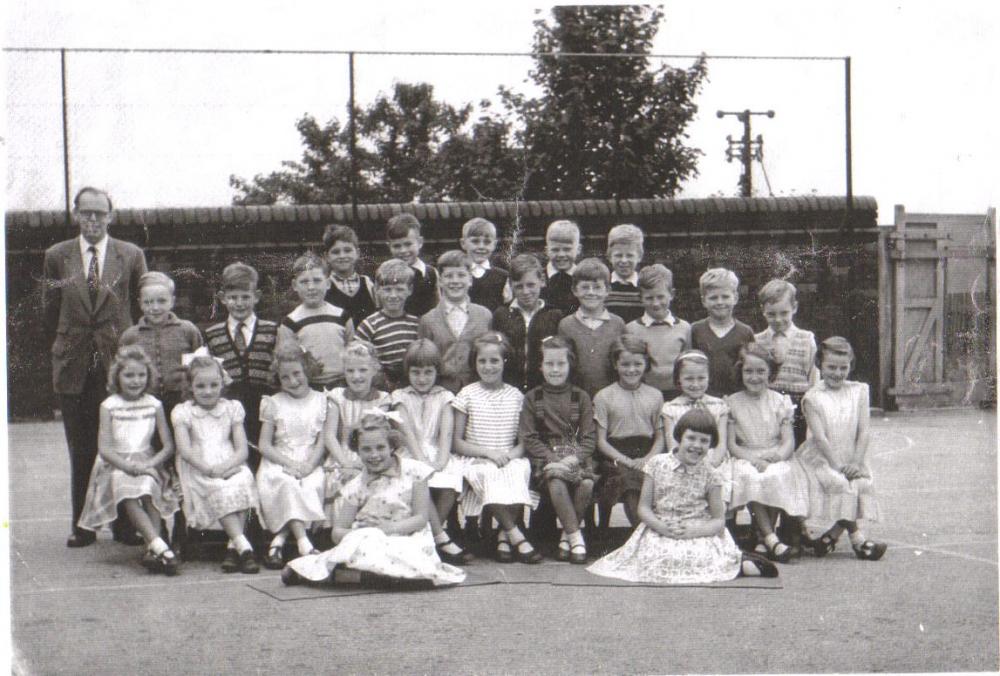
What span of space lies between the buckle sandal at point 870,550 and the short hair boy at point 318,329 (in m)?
2.45

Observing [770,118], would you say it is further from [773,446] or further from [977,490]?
[773,446]

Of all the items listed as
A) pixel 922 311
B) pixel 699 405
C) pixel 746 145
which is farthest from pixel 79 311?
pixel 922 311

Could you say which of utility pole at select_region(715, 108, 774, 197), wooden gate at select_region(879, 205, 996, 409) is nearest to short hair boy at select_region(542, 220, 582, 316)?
utility pole at select_region(715, 108, 774, 197)

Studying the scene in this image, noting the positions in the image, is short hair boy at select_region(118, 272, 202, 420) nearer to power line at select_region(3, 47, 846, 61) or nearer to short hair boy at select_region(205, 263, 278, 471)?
short hair boy at select_region(205, 263, 278, 471)

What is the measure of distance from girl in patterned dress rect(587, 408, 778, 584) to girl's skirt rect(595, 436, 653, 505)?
102 millimetres

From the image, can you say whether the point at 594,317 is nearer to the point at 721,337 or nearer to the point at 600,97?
the point at 721,337

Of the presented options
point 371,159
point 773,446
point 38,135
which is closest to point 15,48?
point 38,135

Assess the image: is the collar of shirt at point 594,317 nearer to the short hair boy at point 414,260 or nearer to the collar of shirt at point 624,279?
the collar of shirt at point 624,279

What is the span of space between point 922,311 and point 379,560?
24.0 feet

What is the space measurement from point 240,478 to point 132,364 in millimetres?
699

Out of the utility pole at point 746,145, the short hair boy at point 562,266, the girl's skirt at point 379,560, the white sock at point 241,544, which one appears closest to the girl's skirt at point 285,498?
the white sock at point 241,544

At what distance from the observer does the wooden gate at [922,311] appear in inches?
394

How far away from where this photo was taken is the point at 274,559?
5305 millimetres

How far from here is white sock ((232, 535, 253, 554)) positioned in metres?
5.29
